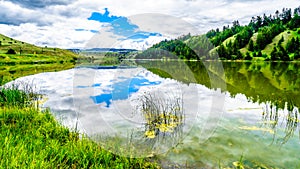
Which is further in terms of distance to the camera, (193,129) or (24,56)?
(24,56)

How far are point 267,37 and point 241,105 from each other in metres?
121

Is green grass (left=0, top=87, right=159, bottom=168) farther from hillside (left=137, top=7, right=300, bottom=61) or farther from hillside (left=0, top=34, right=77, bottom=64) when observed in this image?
hillside (left=137, top=7, right=300, bottom=61)

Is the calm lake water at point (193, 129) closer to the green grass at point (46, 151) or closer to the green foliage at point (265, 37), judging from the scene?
the green grass at point (46, 151)

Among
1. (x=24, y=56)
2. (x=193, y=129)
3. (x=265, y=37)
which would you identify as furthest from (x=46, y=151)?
(x=265, y=37)

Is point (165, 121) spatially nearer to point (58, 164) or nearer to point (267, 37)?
point (58, 164)

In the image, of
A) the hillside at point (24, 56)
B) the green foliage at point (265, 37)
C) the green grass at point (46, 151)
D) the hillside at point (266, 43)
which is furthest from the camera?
the green foliage at point (265, 37)

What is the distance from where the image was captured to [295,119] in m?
10.5

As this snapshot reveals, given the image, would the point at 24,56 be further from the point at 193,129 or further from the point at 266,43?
the point at 266,43

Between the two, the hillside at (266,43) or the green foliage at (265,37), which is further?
the green foliage at (265,37)

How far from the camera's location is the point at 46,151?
5.45 meters

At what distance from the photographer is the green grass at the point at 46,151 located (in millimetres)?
4645

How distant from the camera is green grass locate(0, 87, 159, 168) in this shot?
4.64m

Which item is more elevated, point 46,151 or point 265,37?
point 265,37

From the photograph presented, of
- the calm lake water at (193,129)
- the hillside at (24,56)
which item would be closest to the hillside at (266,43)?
the hillside at (24,56)
